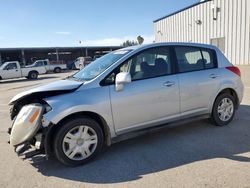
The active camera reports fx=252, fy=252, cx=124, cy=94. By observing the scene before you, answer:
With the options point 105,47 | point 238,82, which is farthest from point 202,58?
point 105,47

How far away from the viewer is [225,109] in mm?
5395

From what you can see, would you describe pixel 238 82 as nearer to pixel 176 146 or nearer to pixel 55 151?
pixel 176 146

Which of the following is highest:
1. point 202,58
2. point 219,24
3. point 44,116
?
point 219,24

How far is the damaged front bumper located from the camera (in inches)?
142

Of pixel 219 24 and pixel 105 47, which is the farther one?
pixel 105 47

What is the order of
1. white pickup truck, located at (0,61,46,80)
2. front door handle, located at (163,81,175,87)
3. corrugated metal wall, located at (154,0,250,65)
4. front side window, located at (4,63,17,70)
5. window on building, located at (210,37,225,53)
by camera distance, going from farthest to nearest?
front side window, located at (4,63,17,70), white pickup truck, located at (0,61,46,80), window on building, located at (210,37,225,53), corrugated metal wall, located at (154,0,250,65), front door handle, located at (163,81,175,87)

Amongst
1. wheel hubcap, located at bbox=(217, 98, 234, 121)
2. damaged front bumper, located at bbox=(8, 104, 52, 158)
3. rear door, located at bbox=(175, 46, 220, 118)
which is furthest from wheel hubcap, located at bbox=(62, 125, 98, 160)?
wheel hubcap, located at bbox=(217, 98, 234, 121)

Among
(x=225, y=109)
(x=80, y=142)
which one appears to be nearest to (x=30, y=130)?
(x=80, y=142)

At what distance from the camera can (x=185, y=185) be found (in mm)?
3164

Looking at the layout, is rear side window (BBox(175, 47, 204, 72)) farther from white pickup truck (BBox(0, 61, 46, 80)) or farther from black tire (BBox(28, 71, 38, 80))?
black tire (BBox(28, 71, 38, 80))

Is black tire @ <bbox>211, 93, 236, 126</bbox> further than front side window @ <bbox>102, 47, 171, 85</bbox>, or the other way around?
black tire @ <bbox>211, 93, 236, 126</bbox>

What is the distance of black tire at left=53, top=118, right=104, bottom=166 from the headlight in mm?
345

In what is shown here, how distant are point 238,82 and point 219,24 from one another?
1485 cm

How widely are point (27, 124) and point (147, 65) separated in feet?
7.27
